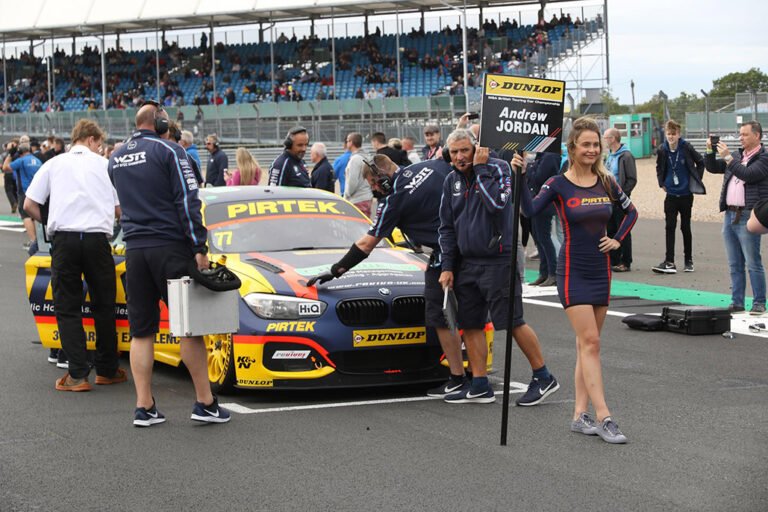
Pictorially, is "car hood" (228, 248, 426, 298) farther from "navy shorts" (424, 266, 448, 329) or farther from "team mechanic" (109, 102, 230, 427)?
"team mechanic" (109, 102, 230, 427)

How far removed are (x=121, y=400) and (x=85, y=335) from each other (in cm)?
73

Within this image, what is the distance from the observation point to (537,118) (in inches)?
264

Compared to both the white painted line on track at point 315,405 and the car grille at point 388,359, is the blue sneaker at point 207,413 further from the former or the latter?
the car grille at point 388,359


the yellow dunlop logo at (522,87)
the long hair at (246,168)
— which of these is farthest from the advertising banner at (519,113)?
the long hair at (246,168)

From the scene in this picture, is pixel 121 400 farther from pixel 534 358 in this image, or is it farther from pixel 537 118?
pixel 537 118

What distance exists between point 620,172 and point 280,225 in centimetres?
686

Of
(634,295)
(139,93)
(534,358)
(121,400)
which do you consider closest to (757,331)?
(634,295)

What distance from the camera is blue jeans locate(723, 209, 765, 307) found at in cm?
1109

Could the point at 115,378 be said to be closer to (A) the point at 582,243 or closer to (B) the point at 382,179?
(B) the point at 382,179

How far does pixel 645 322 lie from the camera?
10719 millimetres

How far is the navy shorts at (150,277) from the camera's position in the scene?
702 cm

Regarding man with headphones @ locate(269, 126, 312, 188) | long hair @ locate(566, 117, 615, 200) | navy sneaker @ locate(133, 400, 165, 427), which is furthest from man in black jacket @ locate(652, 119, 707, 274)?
navy sneaker @ locate(133, 400, 165, 427)

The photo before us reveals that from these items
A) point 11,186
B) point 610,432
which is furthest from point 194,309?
point 11,186

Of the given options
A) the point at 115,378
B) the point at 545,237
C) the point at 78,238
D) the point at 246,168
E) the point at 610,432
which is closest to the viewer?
the point at 610,432
